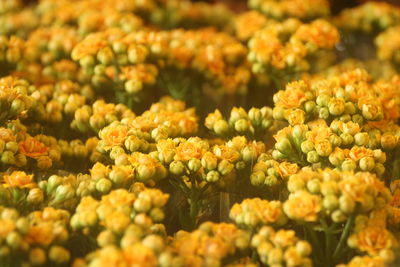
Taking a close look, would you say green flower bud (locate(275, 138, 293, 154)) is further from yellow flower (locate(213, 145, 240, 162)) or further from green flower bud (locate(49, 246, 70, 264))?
green flower bud (locate(49, 246, 70, 264))

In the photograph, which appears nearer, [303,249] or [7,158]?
[303,249]

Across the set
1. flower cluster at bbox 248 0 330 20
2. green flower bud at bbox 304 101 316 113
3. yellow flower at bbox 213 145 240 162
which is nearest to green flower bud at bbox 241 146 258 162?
yellow flower at bbox 213 145 240 162

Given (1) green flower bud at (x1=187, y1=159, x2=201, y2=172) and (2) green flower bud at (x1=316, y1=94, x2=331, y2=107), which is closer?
(1) green flower bud at (x1=187, y1=159, x2=201, y2=172)

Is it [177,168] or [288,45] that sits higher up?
[288,45]

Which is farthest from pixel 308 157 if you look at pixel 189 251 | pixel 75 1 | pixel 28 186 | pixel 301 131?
pixel 75 1

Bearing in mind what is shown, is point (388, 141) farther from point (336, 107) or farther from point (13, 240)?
point (13, 240)

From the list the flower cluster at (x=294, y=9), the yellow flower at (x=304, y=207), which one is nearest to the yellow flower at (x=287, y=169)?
the yellow flower at (x=304, y=207)

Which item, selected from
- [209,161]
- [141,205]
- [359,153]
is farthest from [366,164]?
[141,205]
